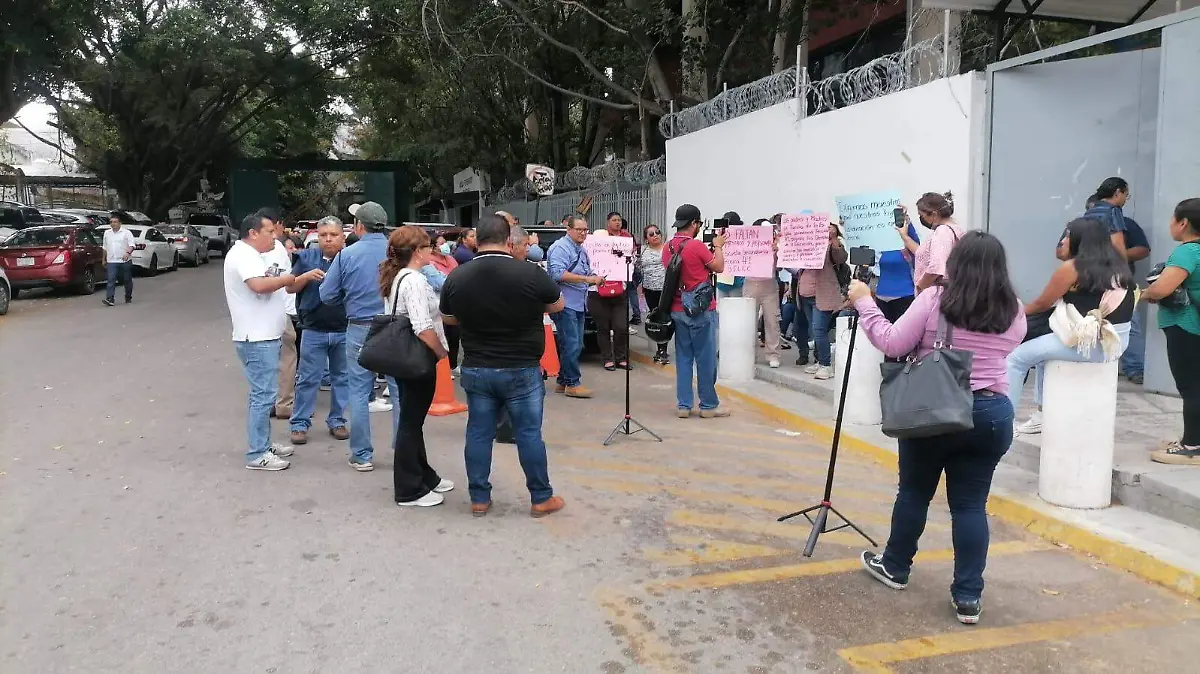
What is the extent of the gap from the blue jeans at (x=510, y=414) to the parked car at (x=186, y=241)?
25480 millimetres

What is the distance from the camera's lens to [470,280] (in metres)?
4.86

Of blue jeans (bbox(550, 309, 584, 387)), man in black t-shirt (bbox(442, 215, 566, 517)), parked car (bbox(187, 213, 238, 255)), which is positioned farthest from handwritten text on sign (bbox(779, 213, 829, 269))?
parked car (bbox(187, 213, 238, 255))

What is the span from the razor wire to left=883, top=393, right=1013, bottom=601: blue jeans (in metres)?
6.24

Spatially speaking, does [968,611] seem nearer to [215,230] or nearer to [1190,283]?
[1190,283]

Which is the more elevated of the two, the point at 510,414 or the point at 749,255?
the point at 749,255

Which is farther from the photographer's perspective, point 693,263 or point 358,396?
point 693,263

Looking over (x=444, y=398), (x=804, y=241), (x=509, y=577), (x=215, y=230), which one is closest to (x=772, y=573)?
(x=509, y=577)

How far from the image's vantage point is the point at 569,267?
8.84 m

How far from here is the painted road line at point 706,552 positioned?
14.7 feet

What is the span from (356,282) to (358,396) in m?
0.81

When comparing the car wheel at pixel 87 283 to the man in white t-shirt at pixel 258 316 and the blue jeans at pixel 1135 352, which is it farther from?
the blue jeans at pixel 1135 352

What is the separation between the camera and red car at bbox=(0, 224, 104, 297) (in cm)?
1722

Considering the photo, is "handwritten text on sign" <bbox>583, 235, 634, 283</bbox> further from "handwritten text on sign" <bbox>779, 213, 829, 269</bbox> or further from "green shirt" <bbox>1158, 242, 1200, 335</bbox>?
"green shirt" <bbox>1158, 242, 1200, 335</bbox>

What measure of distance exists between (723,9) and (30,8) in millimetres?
16668
